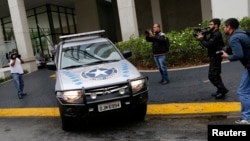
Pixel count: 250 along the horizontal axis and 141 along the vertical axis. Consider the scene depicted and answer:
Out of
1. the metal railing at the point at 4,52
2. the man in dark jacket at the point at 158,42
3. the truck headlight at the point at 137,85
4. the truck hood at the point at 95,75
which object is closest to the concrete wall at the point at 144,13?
the metal railing at the point at 4,52

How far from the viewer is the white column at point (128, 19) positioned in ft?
50.4

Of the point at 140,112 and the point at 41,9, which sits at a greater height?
the point at 41,9

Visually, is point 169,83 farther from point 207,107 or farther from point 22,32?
point 22,32

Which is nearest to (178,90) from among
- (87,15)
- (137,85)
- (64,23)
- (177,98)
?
(177,98)

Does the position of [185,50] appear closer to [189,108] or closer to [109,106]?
[189,108]

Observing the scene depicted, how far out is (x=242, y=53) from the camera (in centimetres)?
497

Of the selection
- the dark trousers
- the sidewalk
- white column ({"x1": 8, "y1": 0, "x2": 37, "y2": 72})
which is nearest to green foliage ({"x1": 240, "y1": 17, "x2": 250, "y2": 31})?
the sidewalk

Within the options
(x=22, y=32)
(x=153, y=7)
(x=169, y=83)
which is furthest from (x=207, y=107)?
(x=153, y=7)

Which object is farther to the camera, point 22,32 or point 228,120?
point 22,32

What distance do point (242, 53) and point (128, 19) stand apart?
35.5 feet

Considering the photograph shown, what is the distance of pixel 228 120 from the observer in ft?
19.5

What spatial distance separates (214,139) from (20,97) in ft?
26.4

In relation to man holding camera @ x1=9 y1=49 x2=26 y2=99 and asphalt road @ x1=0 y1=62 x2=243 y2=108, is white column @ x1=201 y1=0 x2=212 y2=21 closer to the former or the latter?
asphalt road @ x1=0 y1=62 x2=243 y2=108

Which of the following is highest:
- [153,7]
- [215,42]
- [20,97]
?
[153,7]
